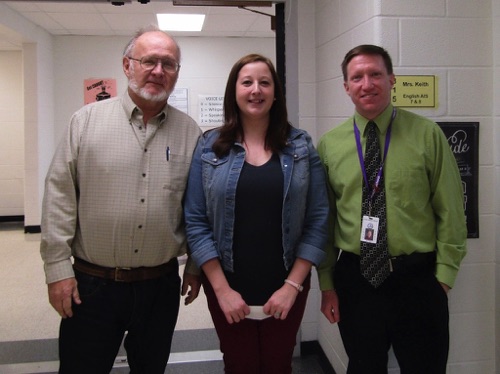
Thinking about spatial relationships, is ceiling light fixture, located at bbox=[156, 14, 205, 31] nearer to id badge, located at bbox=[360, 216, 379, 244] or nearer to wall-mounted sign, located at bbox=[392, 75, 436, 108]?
wall-mounted sign, located at bbox=[392, 75, 436, 108]

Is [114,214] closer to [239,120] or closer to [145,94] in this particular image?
[145,94]

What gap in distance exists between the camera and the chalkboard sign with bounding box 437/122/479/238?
184 cm

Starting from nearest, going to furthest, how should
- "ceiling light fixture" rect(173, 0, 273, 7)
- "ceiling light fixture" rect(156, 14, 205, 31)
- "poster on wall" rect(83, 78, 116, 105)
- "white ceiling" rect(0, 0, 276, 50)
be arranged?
"ceiling light fixture" rect(173, 0, 273, 7), "white ceiling" rect(0, 0, 276, 50), "ceiling light fixture" rect(156, 14, 205, 31), "poster on wall" rect(83, 78, 116, 105)

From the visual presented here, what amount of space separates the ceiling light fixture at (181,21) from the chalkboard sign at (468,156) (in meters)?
3.92

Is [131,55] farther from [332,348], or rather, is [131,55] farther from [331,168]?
[332,348]

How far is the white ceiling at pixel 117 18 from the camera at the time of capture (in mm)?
4734

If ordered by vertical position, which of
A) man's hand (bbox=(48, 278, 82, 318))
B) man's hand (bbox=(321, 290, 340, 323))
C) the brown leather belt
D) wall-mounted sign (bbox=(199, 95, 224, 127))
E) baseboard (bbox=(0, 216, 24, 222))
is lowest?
baseboard (bbox=(0, 216, 24, 222))

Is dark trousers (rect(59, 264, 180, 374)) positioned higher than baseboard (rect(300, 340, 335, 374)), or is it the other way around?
dark trousers (rect(59, 264, 180, 374))

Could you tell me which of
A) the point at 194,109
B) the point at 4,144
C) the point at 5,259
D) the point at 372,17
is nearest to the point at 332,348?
the point at 372,17

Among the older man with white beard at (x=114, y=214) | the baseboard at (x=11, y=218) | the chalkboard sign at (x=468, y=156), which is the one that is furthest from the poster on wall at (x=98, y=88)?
the chalkboard sign at (x=468, y=156)

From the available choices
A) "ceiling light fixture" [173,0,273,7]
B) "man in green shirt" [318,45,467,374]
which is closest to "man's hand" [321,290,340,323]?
"man in green shirt" [318,45,467,374]

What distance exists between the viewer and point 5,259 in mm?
4859

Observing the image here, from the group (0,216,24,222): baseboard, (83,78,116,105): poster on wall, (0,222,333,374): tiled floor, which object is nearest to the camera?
(0,222,333,374): tiled floor

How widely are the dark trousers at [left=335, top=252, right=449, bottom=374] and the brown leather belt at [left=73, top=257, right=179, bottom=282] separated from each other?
712mm
